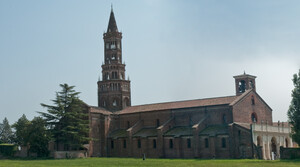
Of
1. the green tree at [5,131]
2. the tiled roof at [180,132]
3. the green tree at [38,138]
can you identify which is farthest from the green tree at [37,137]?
the green tree at [5,131]

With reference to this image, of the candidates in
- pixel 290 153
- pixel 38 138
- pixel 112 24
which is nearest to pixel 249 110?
pixel 290 153

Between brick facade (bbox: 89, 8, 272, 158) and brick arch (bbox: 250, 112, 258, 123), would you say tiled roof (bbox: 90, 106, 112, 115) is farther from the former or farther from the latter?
brick arch (bbox: 250, 112, 258, 123)

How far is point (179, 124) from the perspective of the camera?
68250mm

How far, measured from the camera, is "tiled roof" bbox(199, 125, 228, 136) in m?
59.9

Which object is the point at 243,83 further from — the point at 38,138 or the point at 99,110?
the point at 38,138

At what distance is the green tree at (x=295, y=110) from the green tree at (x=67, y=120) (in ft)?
111

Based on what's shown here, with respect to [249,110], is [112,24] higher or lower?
higher

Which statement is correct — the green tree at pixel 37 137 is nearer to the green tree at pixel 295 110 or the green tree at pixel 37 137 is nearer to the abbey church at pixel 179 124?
the abbey church at pixel 179 124

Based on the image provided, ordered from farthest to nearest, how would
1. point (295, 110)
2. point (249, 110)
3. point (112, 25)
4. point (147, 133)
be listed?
point (112, 25), point (147, 133), point (249, 110), point (295, 110)

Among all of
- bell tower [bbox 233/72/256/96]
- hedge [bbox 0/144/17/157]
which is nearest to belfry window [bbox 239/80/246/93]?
bell tower [bbox 233/72/256/96]

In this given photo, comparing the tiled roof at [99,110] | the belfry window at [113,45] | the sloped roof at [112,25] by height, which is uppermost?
the sloped roof at [112,25]

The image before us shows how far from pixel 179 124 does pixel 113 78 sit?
64.5 feet

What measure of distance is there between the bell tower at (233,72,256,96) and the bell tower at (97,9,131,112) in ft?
79.3

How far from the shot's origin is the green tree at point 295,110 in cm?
5012
